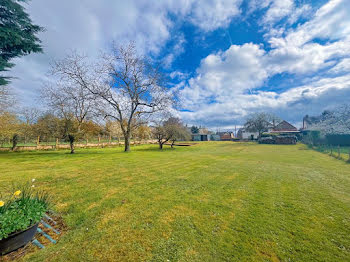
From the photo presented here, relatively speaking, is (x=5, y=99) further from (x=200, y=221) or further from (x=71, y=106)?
(x=200, y=221)

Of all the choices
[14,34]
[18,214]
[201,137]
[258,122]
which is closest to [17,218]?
[18,214]

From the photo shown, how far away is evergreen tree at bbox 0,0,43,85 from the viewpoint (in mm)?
7227

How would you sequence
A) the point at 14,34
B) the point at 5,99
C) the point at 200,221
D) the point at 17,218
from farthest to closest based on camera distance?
1. the point at 5,99
2. the point at 14,34
3. the point at 200,221
4. the point at 17,218

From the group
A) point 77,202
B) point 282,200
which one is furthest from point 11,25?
point 282,200

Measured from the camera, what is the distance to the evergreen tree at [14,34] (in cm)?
723

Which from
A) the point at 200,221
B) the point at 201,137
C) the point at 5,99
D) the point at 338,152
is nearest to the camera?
the point at 200,221

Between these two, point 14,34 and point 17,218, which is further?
point 14,34

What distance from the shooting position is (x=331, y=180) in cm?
571

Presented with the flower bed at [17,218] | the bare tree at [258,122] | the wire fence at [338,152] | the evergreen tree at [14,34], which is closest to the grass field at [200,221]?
the flower bed at [17,218]

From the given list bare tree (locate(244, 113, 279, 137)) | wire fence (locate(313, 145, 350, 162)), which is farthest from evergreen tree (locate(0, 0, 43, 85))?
bare tree (locate(244, 113, 279, 137))

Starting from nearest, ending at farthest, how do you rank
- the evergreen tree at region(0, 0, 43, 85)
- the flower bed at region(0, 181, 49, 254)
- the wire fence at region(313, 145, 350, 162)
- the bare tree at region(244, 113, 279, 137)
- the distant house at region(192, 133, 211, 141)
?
the flower bed at region(0, 181, 49, 254) < the evergreen tree at region(0, 0, 43, 85) < the wire fence at region(313, 145, 350, 162) < the bare tree at region(244, 113, 279, 137) < the distant house at region(192, 133, 211, 141)

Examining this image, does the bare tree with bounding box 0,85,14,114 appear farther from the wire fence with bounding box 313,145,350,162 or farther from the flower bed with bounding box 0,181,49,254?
the wire fence with bounding box 313,145,350,162

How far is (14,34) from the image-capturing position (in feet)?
23.6

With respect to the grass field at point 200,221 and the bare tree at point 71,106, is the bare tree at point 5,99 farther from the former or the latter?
the grass field at point 200,221
